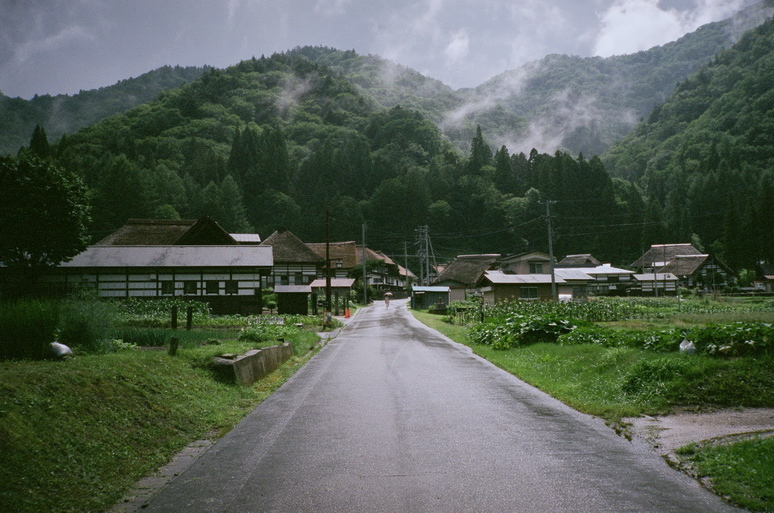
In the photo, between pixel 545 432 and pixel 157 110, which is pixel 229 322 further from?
pixel 157 110

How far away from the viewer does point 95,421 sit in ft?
18.8

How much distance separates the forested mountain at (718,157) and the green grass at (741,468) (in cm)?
7522

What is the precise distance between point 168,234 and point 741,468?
49.6 m

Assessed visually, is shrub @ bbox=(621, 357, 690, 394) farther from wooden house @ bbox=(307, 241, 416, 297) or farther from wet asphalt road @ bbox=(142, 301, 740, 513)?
wooden house @ bbox=(307, 241, 416, 297)

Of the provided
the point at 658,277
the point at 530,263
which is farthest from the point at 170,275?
the point at 658,277

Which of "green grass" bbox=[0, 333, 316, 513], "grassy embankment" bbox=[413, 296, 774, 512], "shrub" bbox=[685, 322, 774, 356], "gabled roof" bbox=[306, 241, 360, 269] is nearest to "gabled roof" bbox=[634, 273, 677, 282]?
"gabled roof" bbox=[306, 241, 360, 269]

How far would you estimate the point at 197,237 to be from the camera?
4653 centimetres

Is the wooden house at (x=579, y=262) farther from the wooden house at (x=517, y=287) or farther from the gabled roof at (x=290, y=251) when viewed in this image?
the gabled roof at (x=290, y=251)

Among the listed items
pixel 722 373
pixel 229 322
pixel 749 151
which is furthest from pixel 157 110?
pixel 722 373

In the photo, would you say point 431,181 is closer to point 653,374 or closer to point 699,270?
point 699,270

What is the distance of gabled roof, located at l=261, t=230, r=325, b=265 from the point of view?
6003 cm

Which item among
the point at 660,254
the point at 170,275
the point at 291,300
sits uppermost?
the point at 660,254

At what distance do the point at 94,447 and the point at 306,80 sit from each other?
165 m

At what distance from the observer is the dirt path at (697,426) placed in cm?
617
